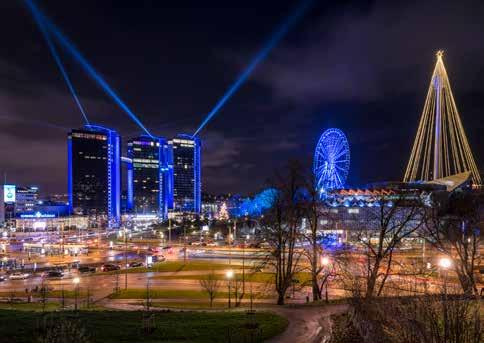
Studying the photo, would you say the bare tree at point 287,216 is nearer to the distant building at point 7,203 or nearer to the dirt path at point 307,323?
the dirt path at point 307,323

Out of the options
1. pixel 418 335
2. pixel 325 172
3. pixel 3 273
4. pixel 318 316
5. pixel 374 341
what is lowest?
pixel 3 273

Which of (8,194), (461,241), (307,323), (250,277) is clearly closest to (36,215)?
(8,194)

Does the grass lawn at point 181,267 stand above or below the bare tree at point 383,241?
below

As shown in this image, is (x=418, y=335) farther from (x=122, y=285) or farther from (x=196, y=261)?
(x=196, y=261)

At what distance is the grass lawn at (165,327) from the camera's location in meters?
15.7

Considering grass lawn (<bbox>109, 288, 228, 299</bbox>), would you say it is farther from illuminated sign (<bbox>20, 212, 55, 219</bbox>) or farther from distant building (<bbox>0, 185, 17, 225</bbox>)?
illuminated sign (<bbox>20, 212, 55, 219</bbox>)

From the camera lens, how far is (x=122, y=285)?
3816 cm

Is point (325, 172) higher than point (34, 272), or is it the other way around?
point (325, 172)

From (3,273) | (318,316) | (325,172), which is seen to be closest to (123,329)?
(318,316)

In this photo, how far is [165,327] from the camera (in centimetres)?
1734

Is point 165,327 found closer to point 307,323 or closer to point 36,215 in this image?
point 307,323

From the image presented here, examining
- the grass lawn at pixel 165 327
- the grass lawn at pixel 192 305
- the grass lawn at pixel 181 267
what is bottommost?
the grass lawn at pixel 181 267

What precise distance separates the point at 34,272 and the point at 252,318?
4138 cm

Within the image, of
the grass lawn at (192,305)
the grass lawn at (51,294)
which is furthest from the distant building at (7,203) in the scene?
the grass lawn at (192,305)
